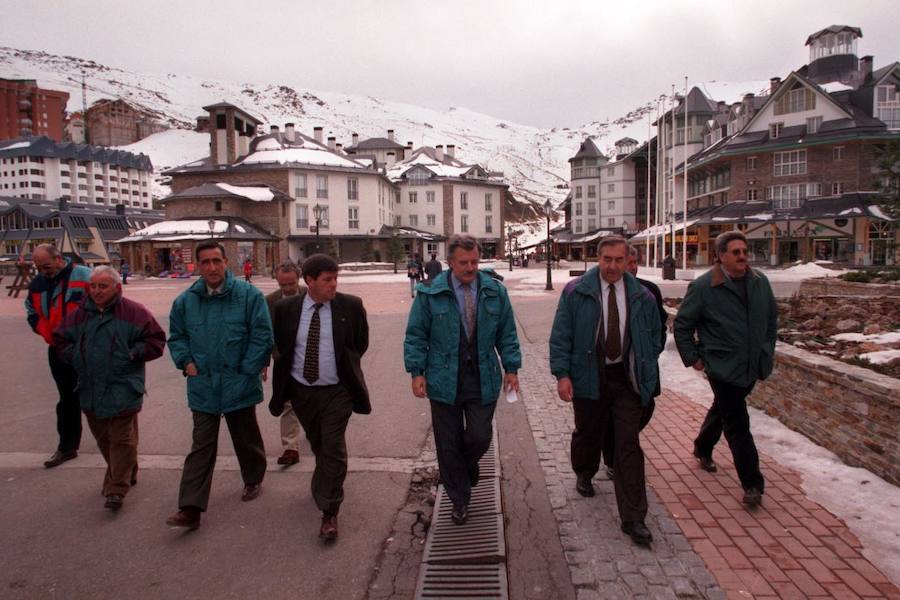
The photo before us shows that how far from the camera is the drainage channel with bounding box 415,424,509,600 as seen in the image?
3.22 m

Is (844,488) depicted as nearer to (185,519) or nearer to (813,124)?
(185,519)

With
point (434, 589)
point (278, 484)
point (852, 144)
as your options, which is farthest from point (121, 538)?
point (852, 144)

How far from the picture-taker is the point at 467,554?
354 cm

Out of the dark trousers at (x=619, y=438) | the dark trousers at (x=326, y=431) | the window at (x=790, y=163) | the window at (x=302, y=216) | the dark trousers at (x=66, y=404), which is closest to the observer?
the dark trousers at (x=619, y=438)

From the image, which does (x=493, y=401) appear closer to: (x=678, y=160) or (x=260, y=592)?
(x=260, y=592)

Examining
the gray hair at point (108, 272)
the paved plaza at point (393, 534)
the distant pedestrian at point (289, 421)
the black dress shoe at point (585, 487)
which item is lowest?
the paved plaza at point (393, 534)

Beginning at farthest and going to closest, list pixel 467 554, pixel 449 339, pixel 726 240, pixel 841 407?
1. pixel 841 407
2. pixel 726 240
3. pixel 449 339
4. pixel 467 554

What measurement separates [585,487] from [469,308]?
5.27ft

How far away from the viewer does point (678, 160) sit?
57.7m

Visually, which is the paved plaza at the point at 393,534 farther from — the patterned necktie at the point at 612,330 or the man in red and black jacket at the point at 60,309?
the patterned necktie at the point at 612,330

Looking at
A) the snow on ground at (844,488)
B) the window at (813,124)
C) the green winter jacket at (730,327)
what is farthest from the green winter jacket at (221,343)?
the window at (813,124)

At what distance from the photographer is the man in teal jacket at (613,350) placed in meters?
3.80

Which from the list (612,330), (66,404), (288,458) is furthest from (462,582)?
(66,404)

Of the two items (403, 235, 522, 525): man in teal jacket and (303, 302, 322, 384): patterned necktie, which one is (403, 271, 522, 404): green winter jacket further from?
(303, 302, 322, 384): patterned necktie
